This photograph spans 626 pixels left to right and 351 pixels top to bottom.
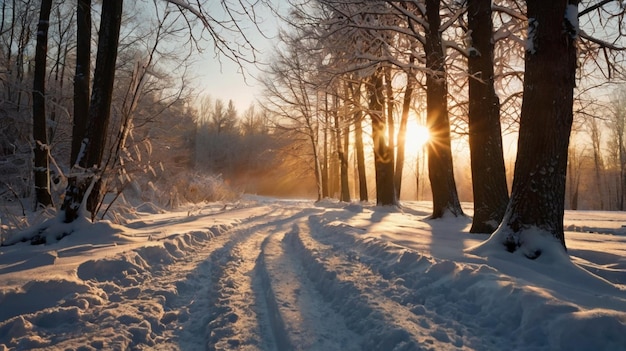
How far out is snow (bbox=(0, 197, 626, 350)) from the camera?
8.43 feet

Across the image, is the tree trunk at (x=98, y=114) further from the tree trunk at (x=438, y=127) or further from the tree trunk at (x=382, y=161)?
the tree trunk at (x=382, y=161)

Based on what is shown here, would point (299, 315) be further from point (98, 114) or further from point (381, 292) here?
point (98, 114)

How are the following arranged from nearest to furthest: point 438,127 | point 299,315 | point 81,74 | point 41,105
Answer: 1. point 299,315
2. point 81,74
3. point 438,127
4. point 41,105

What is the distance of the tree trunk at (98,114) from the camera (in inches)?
239

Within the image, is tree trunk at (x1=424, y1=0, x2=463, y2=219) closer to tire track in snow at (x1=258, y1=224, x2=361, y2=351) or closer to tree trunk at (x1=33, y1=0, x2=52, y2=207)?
tire track in snow at (x1=258, y1=224, x2=361, y2=351)

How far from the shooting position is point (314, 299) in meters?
3.67

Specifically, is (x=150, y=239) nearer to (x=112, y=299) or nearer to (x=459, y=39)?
(x=112, y=299)

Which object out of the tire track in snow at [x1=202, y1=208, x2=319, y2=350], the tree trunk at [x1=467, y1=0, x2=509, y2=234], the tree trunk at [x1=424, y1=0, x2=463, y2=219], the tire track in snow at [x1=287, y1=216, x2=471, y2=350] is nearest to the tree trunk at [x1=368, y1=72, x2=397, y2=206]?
the tree trunk at [x1=424, y1=0, x2=463, y2=219]

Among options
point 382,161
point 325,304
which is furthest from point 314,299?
point 382,161

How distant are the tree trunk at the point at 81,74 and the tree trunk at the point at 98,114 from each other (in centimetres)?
102

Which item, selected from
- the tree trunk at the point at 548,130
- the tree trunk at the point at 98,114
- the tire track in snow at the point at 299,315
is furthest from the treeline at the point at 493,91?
the tree trunk at the point at 98,114

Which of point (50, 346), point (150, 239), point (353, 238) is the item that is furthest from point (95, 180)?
point (353, 238)

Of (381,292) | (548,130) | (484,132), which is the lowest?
(381,292)

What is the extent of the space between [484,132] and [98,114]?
24.2 feet
